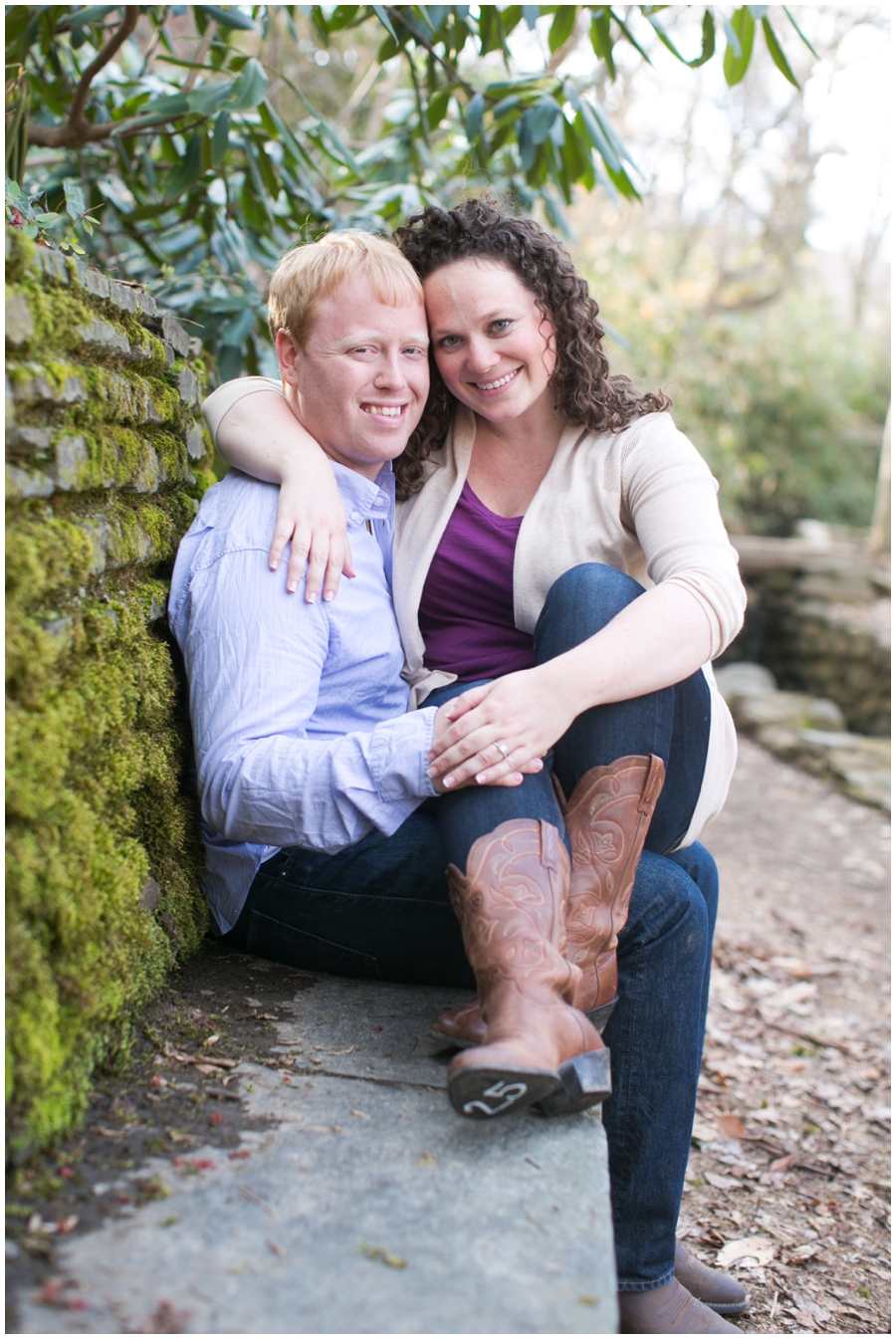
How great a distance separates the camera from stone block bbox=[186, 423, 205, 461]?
6.86 feet

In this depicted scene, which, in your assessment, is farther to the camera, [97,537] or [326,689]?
→ [326,689]

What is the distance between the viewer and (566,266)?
2.06m

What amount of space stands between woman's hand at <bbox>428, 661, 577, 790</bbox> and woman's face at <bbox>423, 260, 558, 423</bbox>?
0.66 m

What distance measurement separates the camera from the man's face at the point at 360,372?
1.86m

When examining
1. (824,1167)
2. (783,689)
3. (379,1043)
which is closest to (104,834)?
(379,1043)

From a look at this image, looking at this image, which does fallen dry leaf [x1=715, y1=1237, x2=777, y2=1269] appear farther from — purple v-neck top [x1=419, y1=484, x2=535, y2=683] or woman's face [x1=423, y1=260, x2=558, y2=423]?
woman's face [x1=423, y1=260, x2=558, y2=423]

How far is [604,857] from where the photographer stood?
1643 mm

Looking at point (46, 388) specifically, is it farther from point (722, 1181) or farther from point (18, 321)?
point (722, 1181)

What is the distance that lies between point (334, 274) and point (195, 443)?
0.49m

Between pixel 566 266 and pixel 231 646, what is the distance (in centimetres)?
103

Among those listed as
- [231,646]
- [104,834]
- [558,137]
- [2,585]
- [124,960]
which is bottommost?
[124,960]

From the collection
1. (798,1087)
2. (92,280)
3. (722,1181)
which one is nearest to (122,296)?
(92,280)

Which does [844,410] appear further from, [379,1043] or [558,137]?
→ [379,1043]

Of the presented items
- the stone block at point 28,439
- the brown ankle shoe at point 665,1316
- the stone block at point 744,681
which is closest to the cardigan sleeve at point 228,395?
the stone block at point 28,439
